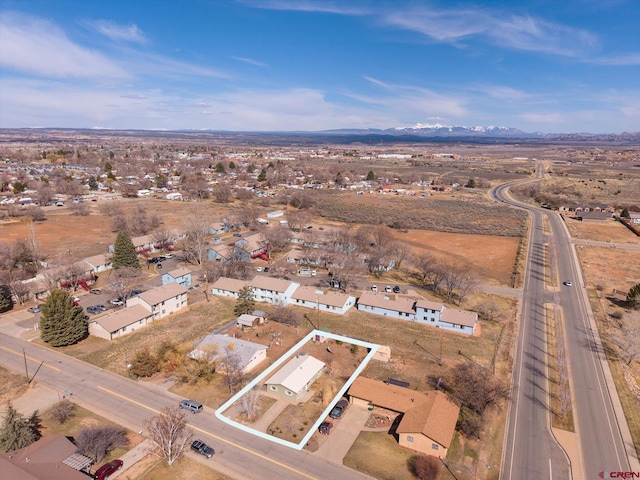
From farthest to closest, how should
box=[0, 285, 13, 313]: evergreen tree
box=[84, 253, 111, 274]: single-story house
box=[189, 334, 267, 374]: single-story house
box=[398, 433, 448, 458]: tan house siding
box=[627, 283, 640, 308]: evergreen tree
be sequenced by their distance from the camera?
box=[84, 253, 111, 274]: single-story house, box=[627, 283, 640, 308]: evergreen tree, box=[0, 285, 13, 313]: evergreen tree, box=[189, 334, 267, 374]: single-story house, box=[398, 433, 448, 458]: tan house siding

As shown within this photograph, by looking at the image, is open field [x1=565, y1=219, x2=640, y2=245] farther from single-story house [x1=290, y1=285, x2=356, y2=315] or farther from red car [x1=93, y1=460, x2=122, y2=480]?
red car [x1=93, y1=460, x2=122, y2=480]

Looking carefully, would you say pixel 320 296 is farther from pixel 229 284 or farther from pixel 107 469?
pixel 107 469

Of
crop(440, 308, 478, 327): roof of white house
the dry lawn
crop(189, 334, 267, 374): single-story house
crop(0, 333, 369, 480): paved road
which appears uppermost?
crop(440, 308, 478, 327): roof of white house

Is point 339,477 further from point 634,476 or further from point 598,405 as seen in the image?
point 598,405

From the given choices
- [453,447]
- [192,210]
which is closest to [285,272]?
[453,447]

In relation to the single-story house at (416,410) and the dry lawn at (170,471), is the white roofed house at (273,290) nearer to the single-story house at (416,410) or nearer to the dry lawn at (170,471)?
the single-story house at (416,410)

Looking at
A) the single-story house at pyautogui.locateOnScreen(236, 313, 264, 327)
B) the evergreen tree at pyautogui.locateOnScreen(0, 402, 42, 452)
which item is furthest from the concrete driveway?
the evergreen tree at pyautogui.locateOnScreen(0, 402, 42, 452)

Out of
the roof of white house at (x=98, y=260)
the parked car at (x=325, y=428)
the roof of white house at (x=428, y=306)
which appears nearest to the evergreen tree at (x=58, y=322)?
the roof of white house at (x=98, y=260)
